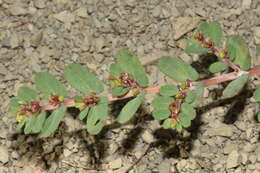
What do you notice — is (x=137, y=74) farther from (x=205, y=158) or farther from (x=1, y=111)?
(x=1, y=111)

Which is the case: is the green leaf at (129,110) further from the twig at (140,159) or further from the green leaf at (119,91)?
the twig at (140,159)

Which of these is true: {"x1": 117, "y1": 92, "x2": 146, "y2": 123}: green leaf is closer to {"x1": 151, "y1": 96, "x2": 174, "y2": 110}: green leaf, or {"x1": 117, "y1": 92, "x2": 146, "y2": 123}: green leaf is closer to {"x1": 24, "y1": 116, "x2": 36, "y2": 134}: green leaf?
{"x1": 151, "y1": 96, "x2": 174, "y2": 110}: green leaf

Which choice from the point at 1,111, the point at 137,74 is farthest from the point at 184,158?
the point at 1,111

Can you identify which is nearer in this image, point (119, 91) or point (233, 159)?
point (119, 91)

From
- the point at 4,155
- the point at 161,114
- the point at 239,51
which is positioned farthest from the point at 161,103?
the point at 4,155

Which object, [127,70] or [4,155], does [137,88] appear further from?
[4,155]

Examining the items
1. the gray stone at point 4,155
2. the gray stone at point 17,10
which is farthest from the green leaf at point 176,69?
the gray stone at point 17,10

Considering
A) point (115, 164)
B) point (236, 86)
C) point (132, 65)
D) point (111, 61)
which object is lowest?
point (115, 164)
